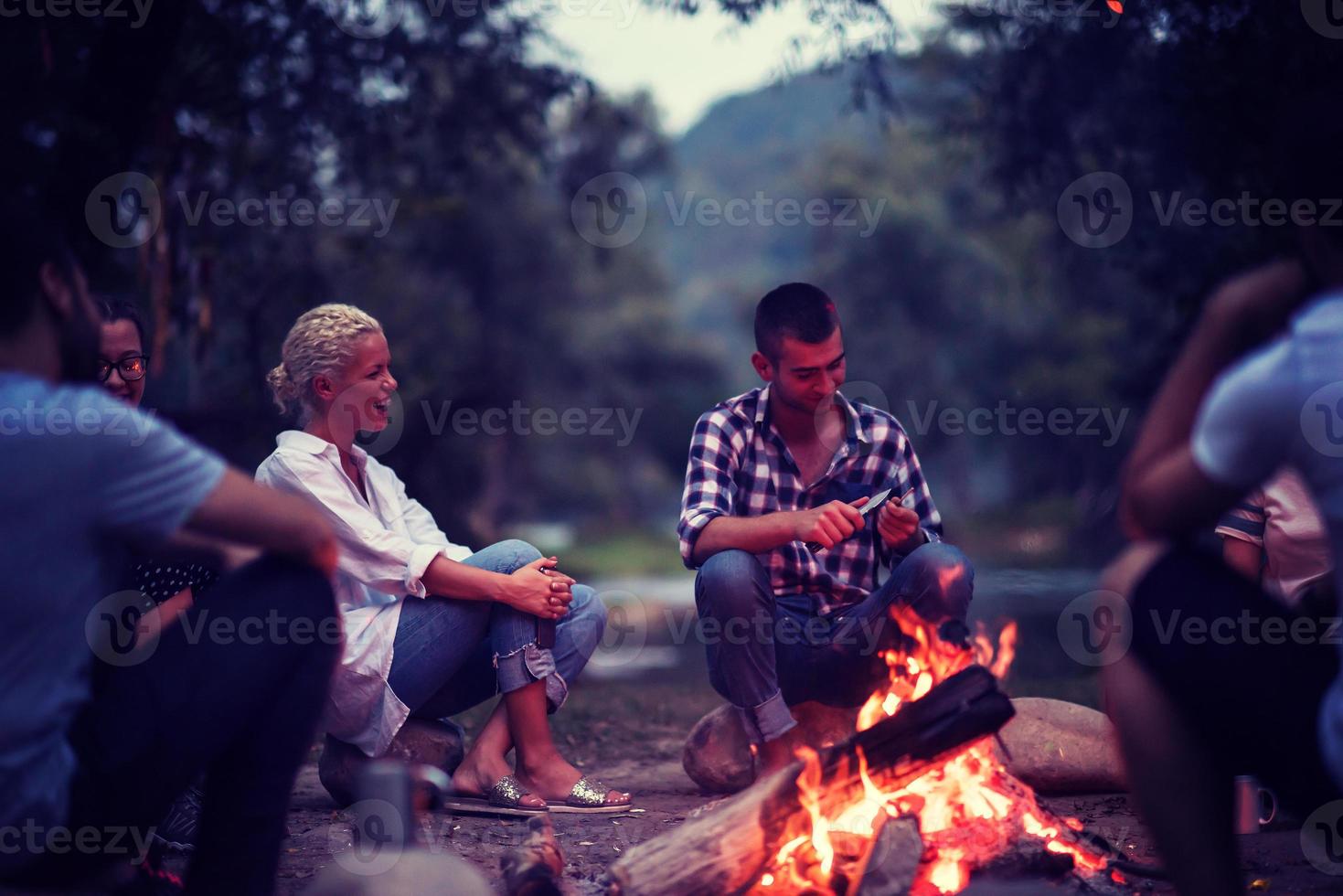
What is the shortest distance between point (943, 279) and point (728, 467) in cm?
3878

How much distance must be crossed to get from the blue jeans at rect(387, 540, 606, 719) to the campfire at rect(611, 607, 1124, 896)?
129cm

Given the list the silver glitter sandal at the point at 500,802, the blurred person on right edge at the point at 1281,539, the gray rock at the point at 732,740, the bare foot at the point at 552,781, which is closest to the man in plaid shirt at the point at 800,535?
the gray rock at the point at 732,740

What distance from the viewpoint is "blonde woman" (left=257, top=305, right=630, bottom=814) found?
4438 mm

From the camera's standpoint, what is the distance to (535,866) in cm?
339

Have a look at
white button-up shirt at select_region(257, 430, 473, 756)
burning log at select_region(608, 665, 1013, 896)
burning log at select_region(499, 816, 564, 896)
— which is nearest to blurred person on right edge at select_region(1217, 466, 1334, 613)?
burning log at select_region(608, 665, 1013, 896)

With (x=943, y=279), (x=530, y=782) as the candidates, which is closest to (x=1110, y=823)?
(x=530, y=782)

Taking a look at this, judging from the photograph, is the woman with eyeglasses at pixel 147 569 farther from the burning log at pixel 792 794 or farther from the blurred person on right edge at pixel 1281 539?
the blurred person on right edge at pixel 1281 539

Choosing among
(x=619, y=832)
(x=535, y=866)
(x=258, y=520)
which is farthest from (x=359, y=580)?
(x=258, y=520)

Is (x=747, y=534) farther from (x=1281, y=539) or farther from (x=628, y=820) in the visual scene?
(x=1281, y=539)

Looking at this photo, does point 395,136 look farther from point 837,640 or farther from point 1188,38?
point 837,640

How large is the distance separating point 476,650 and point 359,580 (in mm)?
545

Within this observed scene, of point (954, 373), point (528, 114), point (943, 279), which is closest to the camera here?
point (528, 114)

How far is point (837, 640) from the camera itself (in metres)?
4.73

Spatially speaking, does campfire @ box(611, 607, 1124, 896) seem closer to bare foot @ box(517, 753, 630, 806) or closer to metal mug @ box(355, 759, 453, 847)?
metal mug @ box(355, 759, 453, 847)
